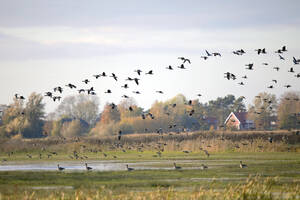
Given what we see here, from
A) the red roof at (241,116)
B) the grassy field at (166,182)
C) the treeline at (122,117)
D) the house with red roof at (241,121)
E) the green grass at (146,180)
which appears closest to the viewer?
the grassy field at (166,182)

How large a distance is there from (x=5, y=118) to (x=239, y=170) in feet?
306

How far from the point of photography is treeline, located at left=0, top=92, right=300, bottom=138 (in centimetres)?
12300

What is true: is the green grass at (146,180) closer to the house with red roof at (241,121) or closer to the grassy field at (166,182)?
the grassy field at (166,182)

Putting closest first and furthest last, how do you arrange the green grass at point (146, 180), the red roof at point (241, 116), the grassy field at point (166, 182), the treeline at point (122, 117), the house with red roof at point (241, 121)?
the grassy field at point (166, 182), the green grass at point (146, 180), the treeline at point (122, 117), the house with red roof at point (241, 121), the red roof at point (241, 116)

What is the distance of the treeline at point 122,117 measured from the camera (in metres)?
123

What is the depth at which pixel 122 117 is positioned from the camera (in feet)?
492

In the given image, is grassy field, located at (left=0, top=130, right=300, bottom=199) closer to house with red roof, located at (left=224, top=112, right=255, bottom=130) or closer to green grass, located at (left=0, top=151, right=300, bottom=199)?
green grass, located at (left=0, top=151, right=300, bottom=199)

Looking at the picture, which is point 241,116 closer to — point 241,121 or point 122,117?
point 241,121

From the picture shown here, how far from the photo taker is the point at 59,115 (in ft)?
591

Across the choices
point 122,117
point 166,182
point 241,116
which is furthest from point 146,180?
point 241,116

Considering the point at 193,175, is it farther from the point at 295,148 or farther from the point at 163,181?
the point at 295,148

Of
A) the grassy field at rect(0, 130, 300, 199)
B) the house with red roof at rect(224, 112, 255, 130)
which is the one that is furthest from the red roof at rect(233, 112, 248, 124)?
the grassy field at rect(0, 130, 300, 199)

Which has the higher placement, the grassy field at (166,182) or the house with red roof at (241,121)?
the house with red roof at (241,121)

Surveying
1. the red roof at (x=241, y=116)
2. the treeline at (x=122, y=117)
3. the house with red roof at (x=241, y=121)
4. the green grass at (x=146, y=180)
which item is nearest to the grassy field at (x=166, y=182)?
the green grass at (x=146, y=180)
